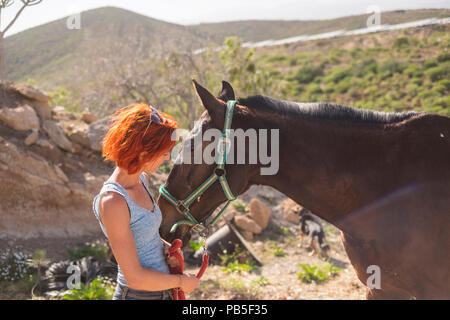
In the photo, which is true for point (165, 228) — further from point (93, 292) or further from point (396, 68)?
point (396, 68)

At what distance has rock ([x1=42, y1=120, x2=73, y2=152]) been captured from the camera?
6.78 m

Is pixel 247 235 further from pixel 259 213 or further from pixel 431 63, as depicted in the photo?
pixel 431 63

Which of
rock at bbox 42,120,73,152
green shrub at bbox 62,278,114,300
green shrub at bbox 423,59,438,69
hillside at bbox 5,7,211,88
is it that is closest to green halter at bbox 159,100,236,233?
green shrub at bbox 62,278,114,300

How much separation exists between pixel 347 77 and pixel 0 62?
80.0ft

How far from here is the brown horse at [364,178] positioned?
1.98 metres

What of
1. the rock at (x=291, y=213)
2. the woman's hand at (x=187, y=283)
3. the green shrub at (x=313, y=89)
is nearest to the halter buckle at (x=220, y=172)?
the woman's hand at (x=187, y=283)

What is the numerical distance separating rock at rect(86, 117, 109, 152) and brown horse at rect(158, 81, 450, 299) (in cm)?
551

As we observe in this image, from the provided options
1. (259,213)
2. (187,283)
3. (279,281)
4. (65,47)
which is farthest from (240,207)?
(65,47)

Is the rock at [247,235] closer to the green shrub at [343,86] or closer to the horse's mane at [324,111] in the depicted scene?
the horse's mane at [324,111]

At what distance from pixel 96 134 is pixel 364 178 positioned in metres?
6.44

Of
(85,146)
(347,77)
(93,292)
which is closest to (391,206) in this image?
(93,292)

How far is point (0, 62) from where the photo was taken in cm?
659

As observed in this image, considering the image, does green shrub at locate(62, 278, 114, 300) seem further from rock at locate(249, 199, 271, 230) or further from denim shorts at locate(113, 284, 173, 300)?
rock at locate(249, 199, 271, 230)

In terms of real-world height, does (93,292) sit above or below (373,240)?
below
